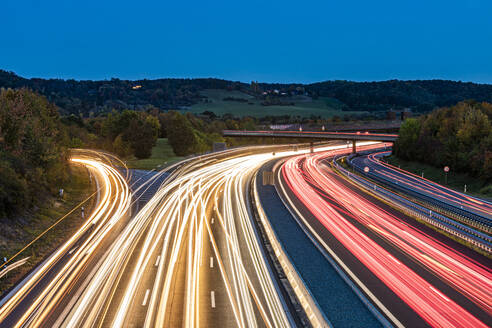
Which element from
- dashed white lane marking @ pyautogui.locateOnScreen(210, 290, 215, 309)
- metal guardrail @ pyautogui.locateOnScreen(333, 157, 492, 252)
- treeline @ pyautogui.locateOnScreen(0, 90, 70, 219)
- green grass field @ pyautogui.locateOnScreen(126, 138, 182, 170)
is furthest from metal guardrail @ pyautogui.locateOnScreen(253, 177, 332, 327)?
green grass field @ pyautogui.locateOnScreen(126, 138, 182, 170)

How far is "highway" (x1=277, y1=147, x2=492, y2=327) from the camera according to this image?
1778cm

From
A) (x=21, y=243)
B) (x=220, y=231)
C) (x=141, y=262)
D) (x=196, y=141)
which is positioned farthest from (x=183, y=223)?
(x=196, y=141)

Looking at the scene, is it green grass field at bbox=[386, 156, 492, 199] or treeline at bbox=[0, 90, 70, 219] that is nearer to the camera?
treeline at bbox=[0, 90, 70, 219]

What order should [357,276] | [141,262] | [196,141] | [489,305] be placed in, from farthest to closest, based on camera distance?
[196,141] → [141,262] → [357,276] → [489,305]

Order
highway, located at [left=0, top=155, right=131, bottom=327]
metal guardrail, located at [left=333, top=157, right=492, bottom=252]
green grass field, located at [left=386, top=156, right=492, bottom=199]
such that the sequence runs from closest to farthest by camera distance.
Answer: highway, located at [left=0, top=155, right=131, bottom=327], metal guardrail, located at [left=333, top=157, right=492, bottom=252], green grass field, located at [left=386, top=156, right=492, bottom=199]

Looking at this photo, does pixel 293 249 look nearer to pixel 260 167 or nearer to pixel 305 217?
pixel 305 217

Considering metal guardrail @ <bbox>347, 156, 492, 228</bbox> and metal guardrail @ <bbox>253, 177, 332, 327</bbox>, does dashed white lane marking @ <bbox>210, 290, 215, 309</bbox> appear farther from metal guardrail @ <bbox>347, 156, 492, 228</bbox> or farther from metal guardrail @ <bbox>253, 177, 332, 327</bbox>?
metal guardrail @ <bbox>347, 156, 492, 228</bbox>

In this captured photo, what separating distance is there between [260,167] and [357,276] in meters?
54.5

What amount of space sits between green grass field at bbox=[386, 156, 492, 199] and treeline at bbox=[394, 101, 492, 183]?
2.85 feet

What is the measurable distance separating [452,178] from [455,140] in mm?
6913

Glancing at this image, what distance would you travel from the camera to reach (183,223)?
33531mm

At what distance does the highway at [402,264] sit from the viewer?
17781 mm

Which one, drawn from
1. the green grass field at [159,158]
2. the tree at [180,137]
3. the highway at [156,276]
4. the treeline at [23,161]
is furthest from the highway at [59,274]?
the tree at [180,137]

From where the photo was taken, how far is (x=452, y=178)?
Result: 202 feet
